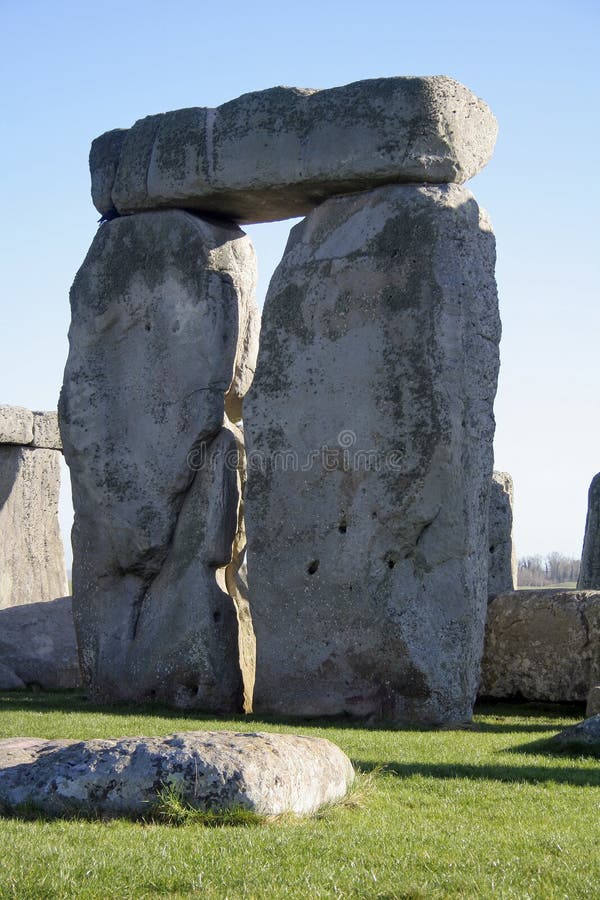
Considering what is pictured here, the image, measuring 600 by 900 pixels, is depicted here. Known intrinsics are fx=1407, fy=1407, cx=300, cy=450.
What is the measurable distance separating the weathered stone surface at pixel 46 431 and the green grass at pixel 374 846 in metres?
12.6

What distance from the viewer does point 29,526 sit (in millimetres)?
21047

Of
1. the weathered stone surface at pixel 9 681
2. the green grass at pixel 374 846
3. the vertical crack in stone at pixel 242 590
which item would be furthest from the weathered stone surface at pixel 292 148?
the green grass at pixel 374 846

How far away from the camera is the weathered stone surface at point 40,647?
16016 millimetres

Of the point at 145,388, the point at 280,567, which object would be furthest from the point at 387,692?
the point at 145,388

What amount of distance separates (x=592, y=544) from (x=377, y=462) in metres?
6.45

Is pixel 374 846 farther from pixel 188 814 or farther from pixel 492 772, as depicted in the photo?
pixel 492 772

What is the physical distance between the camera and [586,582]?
1828 centimetres

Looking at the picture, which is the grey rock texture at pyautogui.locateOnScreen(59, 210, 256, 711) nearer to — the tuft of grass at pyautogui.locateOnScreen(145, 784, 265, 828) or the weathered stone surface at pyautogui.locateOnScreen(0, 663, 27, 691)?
the weathered stone surface at pyautogui.locateOnScreen(0, 663, 27, 691)

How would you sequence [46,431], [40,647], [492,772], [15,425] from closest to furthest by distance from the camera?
[492,772] → [40,647] → [15,425] → [46,431]

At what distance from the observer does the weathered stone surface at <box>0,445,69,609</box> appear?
2064cm

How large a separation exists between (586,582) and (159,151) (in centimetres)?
789

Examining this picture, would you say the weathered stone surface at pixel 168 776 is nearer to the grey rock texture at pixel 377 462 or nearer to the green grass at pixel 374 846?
the green grass at pixel 374 846

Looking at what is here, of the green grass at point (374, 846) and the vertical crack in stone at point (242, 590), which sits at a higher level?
the vertical crack in stone at point (242, 590)
